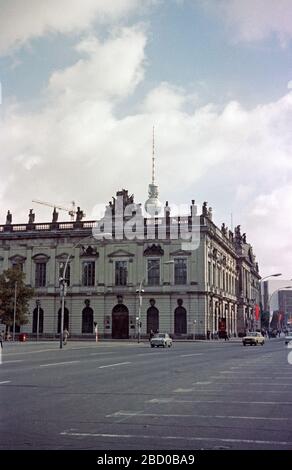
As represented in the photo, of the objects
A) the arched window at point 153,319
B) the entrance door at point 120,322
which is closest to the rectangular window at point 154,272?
the arched window at point 153,319

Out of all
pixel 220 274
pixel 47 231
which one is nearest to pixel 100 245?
pixel 47 231

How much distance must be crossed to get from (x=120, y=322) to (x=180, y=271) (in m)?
10.9

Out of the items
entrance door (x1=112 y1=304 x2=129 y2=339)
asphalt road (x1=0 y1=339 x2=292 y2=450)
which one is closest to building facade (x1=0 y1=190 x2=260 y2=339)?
entrance door (x1=112 y1=304 x2=129 y2=339)

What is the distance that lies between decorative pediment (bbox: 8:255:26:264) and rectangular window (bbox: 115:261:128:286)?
1415 cm

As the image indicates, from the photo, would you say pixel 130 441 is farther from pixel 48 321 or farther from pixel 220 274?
pixel 220 274

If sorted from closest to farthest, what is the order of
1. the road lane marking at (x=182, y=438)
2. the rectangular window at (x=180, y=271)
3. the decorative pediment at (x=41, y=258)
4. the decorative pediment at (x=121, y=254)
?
the road lane marking at (x=182, y=438)
the rectangular window at (x=180, y=271)
the decorative pediment at (x=121, y=254)
the decorative pediment at (x=41, y=258)

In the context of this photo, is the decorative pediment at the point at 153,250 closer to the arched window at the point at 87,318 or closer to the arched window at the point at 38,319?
the arched window at the point at 87,318

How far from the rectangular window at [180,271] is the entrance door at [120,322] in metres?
8.25

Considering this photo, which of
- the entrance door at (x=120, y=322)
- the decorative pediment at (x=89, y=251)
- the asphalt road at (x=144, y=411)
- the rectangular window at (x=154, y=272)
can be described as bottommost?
the asphalt road at (x=144, y=411)

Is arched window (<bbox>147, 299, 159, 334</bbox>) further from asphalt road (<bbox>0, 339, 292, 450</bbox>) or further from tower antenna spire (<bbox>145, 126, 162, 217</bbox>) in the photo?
asphalt road (<bbox>0, 339, 292, 450</bbox>)

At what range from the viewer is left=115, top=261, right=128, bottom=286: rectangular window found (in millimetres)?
79625

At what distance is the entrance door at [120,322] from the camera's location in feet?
258

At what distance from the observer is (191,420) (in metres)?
10.4
